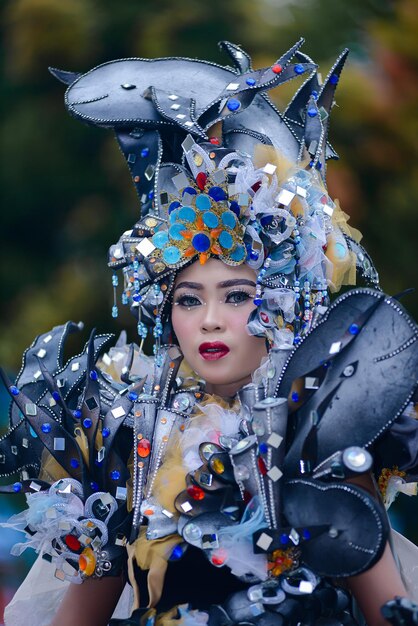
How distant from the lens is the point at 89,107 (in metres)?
3.14

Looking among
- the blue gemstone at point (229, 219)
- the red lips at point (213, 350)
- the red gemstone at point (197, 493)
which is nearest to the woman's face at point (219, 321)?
the red lips at point (213, 350)

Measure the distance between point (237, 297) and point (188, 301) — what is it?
5.8 inches

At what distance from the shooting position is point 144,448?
2.78m

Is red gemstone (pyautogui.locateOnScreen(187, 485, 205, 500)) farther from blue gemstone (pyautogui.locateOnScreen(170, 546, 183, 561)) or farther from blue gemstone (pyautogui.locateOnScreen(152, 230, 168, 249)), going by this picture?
blue gemstone (pyautogui.locateOnScreen(152, 230, 168, 249))

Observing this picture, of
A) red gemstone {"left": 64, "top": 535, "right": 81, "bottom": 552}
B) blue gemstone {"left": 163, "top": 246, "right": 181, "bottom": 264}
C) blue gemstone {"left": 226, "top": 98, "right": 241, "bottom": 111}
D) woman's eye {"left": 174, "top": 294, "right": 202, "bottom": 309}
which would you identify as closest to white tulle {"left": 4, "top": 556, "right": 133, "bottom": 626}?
red gemstone {"left": 64, "top": 535, "right": 81, "bottom": 552}

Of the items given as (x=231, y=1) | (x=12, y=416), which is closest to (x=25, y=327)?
(x=231, y=1)

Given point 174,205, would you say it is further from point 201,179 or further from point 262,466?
point 262,466

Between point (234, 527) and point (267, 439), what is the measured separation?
0.24 m

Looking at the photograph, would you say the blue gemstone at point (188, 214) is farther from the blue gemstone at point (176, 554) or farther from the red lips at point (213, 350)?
the blue gemstone at point (176, 554)

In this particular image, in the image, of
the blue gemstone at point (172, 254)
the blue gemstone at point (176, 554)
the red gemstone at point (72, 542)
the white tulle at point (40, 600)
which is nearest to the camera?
the blue gemstone at point (176, 554)

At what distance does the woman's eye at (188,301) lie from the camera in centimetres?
290

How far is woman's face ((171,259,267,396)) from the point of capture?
284cm

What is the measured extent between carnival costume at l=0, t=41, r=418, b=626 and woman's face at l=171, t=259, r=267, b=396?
0.04m

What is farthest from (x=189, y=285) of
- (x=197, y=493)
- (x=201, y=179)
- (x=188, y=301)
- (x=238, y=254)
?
(x=197, y=493)
